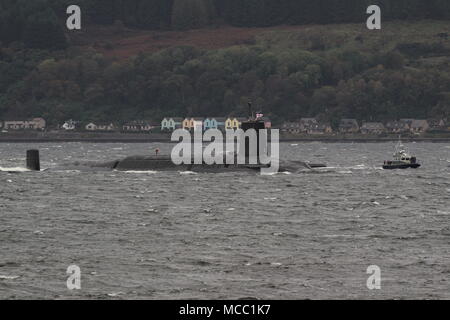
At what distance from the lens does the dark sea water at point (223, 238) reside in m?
39.6

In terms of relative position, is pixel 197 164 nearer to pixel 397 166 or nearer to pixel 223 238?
pixel 397 166

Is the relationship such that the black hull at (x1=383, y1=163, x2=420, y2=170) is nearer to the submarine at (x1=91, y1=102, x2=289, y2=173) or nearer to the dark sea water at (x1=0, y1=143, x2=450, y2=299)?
the submarine at (x1=91, y1=102, x2=289, y2=173)

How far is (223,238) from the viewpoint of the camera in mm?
52281

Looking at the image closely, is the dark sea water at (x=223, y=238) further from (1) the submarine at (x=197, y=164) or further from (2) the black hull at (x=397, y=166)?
(2) the black hull at (x=397, y=166)

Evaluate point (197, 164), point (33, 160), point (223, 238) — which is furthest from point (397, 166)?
point (223, 238)

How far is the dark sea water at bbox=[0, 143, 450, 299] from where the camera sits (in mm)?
39625

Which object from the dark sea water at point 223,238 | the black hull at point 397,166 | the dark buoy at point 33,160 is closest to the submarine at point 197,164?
the dark sea water at point 223,238

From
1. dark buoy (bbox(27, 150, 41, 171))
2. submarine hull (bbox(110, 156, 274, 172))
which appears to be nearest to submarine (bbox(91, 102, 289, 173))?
submarine hull (bbox(110, 156, 274, 172))

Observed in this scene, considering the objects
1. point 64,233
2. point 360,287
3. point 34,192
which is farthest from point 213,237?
point 34,192

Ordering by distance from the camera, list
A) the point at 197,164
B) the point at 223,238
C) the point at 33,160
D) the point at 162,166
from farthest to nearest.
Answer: the point at 33,160
the point at 162,166
the point at 197,164
the point at 223,238
